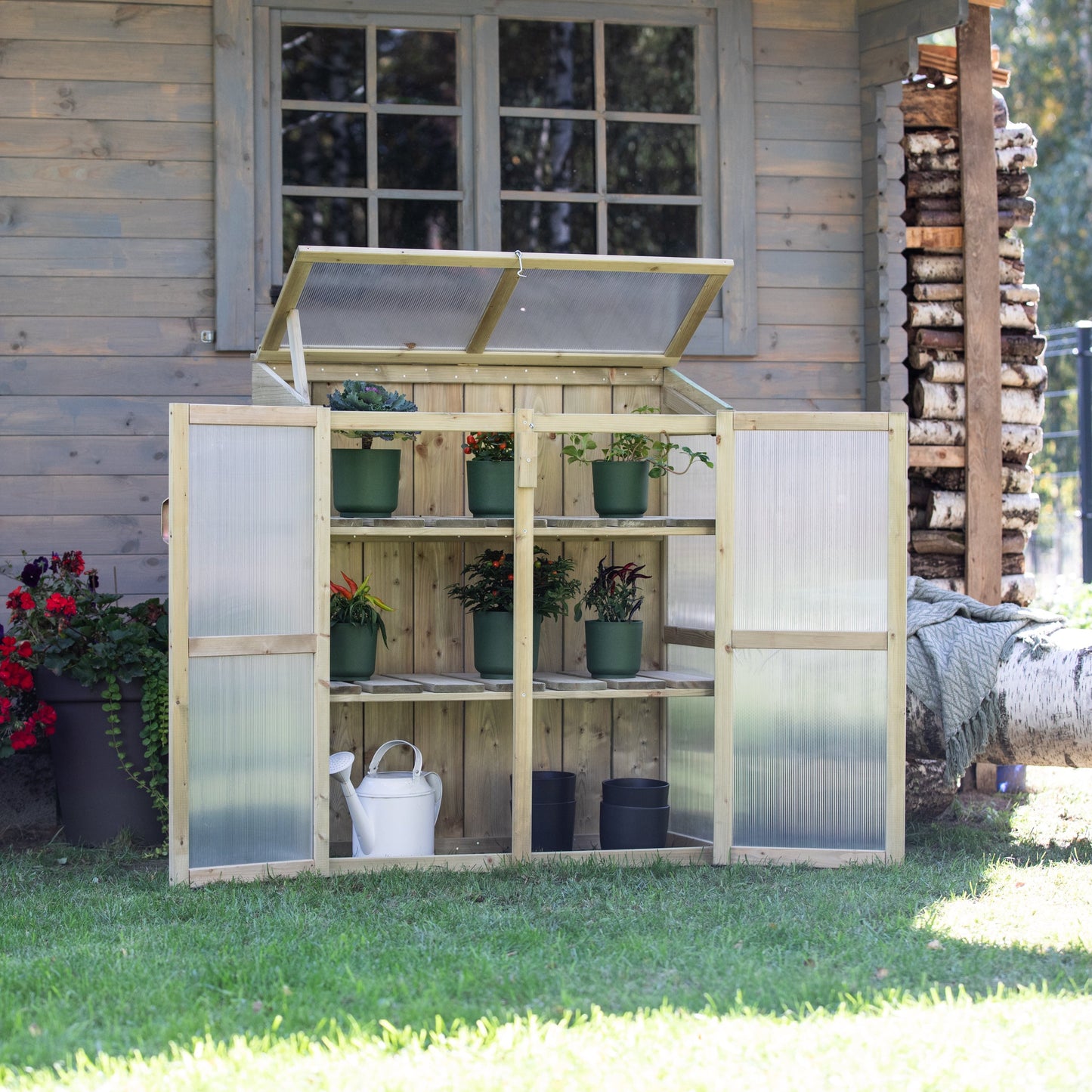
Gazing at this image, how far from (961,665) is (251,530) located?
2.70 m

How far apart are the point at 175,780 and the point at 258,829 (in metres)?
0.32

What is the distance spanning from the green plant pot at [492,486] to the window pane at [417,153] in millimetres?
1607

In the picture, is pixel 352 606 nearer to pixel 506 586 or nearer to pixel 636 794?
pixel 506 586

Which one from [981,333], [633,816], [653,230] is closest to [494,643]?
[633,816]

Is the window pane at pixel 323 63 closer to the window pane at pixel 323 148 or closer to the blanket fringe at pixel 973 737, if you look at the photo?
the window pane at pixel 323 148

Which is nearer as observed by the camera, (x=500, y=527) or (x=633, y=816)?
(x=500, y=527)

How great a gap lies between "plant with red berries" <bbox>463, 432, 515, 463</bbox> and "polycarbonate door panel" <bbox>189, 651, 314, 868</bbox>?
727mm

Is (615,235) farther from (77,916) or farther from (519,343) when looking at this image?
(77,916)

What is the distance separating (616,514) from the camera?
5.03 m

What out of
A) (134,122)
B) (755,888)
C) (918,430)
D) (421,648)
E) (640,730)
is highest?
(134,122)

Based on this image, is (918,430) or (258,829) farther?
(918,430)

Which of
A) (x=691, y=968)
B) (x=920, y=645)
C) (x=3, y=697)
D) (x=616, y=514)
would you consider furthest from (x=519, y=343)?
(x=691, y=968)

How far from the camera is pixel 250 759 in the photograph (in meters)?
4.45

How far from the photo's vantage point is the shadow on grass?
308 centimetres
